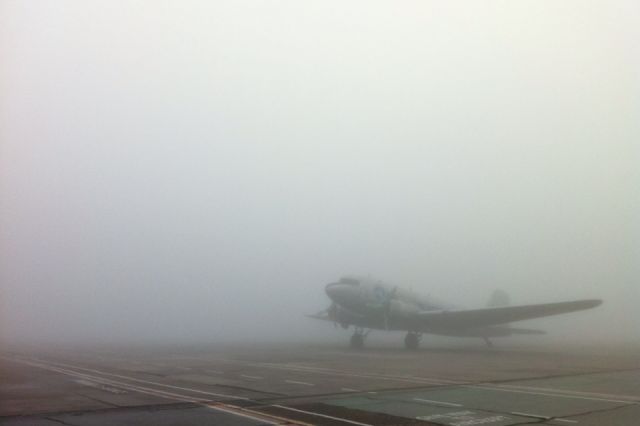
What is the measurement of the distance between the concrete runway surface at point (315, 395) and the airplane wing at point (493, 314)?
10.0 meters

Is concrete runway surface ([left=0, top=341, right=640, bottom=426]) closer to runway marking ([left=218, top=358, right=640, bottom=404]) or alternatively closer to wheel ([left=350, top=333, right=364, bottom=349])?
runway marking ([left=218, top=358, right=640, bottom=404])

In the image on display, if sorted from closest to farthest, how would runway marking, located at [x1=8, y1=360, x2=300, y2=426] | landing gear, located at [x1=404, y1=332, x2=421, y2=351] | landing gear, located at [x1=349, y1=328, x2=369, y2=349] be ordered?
runway marking, located at [x1=8, y1=360, x2=300, y2=426]
landing gear, located at [x1=349, y1=328, x2=369, y2=349]
landing gear, located at [x1=404, y1=332, x2=421, y2=351]

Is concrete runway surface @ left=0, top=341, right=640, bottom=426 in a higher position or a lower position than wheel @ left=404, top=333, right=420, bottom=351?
lower

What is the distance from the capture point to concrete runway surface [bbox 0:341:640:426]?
13.0 meters

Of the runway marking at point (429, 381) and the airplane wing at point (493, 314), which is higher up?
the airplane wing at point (493, 314)

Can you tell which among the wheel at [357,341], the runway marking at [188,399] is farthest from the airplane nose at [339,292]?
the runway marking at [188,399]

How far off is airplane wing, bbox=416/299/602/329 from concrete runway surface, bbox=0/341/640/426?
10045 millimetres

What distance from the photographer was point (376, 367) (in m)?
26.8

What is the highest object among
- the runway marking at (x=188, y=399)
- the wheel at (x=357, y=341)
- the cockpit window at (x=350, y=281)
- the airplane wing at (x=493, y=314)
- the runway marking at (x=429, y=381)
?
the cockpit window at (x=350, y=281)

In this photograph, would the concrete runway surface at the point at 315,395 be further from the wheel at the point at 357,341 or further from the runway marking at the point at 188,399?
the wheel at the point at 357,341

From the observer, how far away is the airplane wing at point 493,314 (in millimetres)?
37562

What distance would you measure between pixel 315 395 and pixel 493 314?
84.9ft

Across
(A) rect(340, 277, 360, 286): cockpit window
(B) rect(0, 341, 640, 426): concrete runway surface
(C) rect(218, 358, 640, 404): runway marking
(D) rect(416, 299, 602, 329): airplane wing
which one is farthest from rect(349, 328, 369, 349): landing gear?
(B) rect(0, 341, 640, 426): concrete runway surface

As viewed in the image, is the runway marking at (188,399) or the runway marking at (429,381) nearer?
the runway marking at (188,399)
